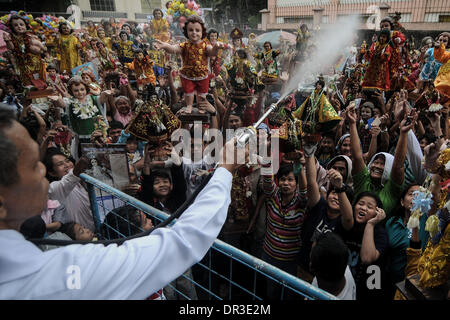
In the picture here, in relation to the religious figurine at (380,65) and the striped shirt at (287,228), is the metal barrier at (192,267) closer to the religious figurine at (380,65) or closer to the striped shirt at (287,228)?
the striped shirt at (287,228)

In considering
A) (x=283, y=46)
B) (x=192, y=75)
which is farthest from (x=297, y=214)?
(x=283, y=46)

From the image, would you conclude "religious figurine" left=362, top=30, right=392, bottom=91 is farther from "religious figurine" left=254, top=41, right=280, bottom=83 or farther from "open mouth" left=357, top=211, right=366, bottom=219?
"open mouth" left=357, top=211, right=366, bottom=219

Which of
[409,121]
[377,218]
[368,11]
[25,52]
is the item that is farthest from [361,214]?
[368,11]

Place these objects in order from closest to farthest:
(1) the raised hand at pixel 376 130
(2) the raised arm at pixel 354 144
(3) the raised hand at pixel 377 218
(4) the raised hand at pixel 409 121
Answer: (3) the raised hand at pixel 377 218, (4) the raised hand at pixel 409 121, (2) the raised arm at pixel 354 144, (1) the raised hand at pixel 376 130

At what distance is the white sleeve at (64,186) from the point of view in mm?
2557

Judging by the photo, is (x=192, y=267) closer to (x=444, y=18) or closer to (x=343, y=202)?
(x=343, y=202)

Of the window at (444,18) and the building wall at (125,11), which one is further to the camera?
the building wall at (125,11)

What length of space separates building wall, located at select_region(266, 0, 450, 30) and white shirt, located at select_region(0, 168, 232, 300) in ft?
49.5

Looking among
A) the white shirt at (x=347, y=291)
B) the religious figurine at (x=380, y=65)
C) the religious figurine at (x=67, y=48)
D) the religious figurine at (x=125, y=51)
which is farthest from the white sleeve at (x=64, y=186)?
the religious figurine at (x=67, y=48)

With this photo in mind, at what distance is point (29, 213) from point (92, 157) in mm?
1781

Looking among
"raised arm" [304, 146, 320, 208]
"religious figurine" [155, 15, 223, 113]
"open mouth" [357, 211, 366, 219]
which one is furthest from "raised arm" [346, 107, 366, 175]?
"religious figurine" [155, 15, 223, 113]

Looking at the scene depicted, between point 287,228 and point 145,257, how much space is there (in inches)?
72.3

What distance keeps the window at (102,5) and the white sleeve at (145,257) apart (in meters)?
28.7
